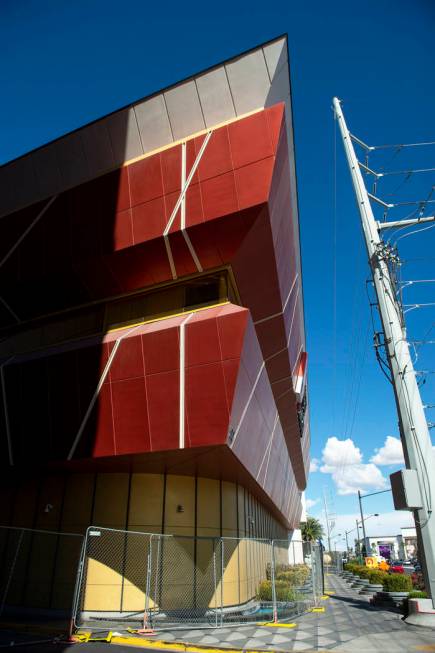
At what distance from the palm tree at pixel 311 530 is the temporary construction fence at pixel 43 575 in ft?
250

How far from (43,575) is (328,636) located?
10.8 metres

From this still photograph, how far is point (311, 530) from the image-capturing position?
89.1 meters

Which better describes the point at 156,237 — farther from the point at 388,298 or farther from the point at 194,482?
the point at 194,482

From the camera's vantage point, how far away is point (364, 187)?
52.6 ft

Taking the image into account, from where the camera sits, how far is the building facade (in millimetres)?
13180

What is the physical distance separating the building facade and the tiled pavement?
188 inches

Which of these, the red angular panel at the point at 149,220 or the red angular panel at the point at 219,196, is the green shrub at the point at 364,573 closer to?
the red angular panel at the point at 219,196

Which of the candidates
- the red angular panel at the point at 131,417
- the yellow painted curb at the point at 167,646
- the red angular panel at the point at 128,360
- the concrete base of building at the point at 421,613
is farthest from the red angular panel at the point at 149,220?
the concrete base of building at the point at 421,613

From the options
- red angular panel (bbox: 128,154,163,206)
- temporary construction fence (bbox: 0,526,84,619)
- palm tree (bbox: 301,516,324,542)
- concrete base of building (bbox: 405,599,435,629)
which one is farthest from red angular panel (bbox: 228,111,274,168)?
palm tree (bbox: 301,516,324,542)

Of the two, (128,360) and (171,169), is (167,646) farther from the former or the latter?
(171,169)

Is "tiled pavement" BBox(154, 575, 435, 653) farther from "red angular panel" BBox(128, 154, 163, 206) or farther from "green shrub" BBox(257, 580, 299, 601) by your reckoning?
"red angular panel" BBox(128, 154, 163, 206)

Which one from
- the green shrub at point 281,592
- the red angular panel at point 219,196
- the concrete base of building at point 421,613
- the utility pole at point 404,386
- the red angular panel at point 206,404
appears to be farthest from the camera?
the green shrub at point 281,592

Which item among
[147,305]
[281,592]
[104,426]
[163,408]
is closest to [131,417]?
[104,426]

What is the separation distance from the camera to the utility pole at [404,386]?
37.4 feet
